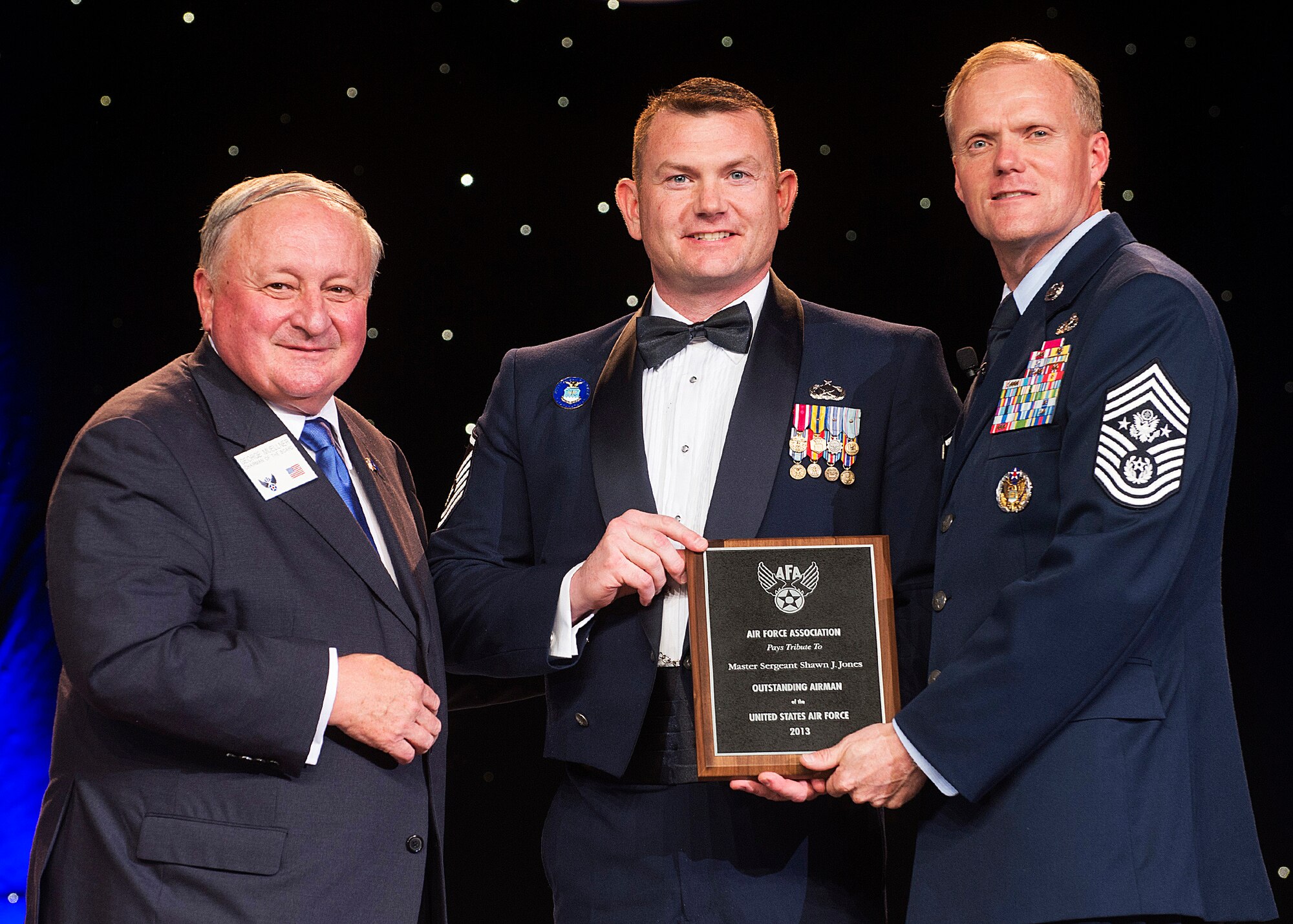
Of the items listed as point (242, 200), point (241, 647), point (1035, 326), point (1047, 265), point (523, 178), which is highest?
point (523, 178)

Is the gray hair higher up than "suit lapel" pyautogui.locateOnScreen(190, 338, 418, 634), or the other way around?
the gray hair

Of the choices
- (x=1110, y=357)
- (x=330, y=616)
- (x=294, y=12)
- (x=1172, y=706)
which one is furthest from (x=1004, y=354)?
(x=294, y=12)

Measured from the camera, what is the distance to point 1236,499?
12.7 feet

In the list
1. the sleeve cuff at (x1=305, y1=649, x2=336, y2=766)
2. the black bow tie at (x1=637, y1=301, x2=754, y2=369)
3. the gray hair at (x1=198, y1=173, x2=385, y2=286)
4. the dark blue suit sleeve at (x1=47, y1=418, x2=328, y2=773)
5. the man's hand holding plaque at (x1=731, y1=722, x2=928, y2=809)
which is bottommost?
the man's hand holding plaque at (x1=731, y1=722, x2=928, y2=809)

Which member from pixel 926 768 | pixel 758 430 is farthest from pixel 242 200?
pixel 926 768

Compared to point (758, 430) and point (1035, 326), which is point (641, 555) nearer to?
point (758, 430)

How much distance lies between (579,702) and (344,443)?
2.48ft

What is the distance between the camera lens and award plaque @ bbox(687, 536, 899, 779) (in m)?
2.21

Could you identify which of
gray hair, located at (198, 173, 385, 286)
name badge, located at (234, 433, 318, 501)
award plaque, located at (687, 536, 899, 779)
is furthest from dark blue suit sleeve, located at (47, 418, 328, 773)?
award plaque, located at (687, 536, 899, 779)

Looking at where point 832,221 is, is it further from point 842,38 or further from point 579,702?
point 579,702

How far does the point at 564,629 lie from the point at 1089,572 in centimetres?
103

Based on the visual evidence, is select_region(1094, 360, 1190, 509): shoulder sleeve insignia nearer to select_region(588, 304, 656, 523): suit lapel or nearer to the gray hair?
select_region(588, 304, 656, 523): suit lapel

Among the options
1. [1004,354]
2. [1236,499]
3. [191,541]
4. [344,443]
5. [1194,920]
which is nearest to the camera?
[1194,920]

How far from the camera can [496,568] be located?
106 inches
